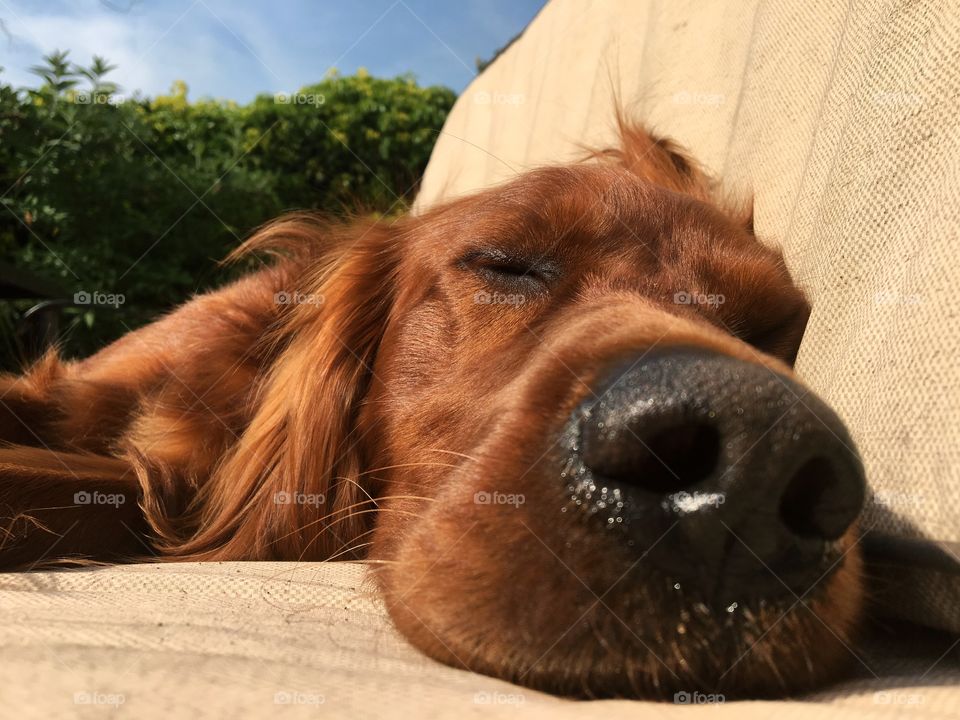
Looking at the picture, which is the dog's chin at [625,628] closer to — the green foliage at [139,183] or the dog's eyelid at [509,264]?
the dog's eyelid at [509,264]

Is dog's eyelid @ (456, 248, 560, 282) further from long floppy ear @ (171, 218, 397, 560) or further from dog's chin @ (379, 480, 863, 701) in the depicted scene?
dog's chin @ (379, 480, 863, 701)

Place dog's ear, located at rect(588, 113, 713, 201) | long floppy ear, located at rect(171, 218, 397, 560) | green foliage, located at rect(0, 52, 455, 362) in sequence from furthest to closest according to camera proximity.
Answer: green foliage, located at rect(0, 52, 455, 362) → dog's ear, located at rect(588, 113, 713, 201) → long floppy ear, located at rect(171, 218, 397, 560)

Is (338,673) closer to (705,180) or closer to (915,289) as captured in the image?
(915,289)

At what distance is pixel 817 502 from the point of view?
3.17 ft

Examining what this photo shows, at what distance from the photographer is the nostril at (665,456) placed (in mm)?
961

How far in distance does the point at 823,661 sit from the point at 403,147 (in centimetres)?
765

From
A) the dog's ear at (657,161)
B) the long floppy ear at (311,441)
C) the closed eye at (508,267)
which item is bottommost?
the long floppy ear at (311,441)

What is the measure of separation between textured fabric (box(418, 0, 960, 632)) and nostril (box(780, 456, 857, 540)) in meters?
0.15

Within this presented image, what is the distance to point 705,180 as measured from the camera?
244 cm

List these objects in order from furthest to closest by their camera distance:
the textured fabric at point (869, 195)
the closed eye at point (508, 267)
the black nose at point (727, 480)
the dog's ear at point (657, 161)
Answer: the dog's ear at point (657, 161)
the closed eye at point (508, 267)
the textured fabric at point (869, 195)
the black nose at point (727, 480)

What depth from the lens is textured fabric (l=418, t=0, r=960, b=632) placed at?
1077 millimetres

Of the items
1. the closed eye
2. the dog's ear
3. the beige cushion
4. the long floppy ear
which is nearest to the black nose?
the beige cushion

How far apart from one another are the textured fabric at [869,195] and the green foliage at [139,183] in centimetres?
195

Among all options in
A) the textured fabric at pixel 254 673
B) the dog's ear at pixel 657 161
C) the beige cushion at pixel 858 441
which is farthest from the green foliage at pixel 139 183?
the textured fabric at pixel 254 673
